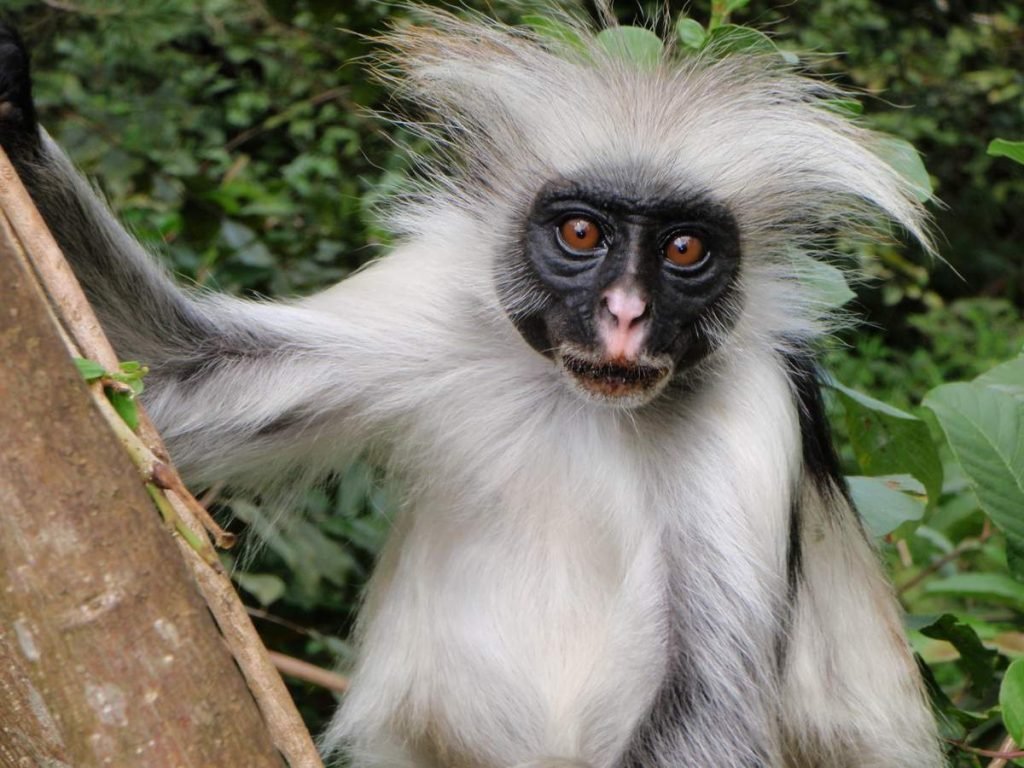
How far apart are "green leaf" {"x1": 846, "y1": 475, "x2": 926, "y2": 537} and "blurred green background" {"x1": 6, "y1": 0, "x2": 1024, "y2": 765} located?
426mm

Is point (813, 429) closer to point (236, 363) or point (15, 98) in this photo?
point (236, 363)

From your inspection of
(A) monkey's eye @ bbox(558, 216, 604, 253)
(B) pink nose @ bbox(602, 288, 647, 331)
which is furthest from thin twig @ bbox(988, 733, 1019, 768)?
(A) monkey's eye @ bbox(558, 216, 604, 253)

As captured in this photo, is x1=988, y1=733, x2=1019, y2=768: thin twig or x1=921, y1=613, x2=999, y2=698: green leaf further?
x1=921, y1=613, x2=999, y2=698: green leaf

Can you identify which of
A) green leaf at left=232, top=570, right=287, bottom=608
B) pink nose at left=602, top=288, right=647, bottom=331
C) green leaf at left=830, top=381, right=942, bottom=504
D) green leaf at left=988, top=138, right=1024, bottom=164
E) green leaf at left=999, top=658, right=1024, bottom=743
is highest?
green leaf at left=988, top=138, right=1024, bottom=164

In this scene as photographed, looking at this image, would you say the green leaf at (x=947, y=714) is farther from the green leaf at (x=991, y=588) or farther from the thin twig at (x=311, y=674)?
the thin twig at (x=311, y=674)

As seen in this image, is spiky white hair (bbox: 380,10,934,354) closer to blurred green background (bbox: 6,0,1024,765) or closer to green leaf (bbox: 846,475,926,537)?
blurred green background (bbox: 6,0,1024,765)

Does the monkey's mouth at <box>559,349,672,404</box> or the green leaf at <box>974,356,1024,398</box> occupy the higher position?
the green leaf at <box>974,356,1024,398</box>

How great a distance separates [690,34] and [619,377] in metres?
1.16

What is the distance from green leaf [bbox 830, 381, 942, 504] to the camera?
406cm

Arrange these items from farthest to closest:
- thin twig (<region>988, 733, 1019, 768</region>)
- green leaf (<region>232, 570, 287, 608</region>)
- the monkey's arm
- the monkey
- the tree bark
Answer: green leaf (<region>232, 570, 287, 608</region>) → the monkey's arm → the monkey → thin twig (<region>988, 733, 1019, 768</region>) → the tree bark

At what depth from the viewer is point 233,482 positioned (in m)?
4.01

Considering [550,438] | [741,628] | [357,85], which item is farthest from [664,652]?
[357,85]

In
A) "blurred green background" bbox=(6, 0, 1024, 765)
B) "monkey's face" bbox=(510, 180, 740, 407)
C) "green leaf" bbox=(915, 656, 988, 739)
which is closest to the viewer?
"monkey's face" bbox=(510, 180, 740, 407)

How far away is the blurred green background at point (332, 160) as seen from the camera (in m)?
5.23
